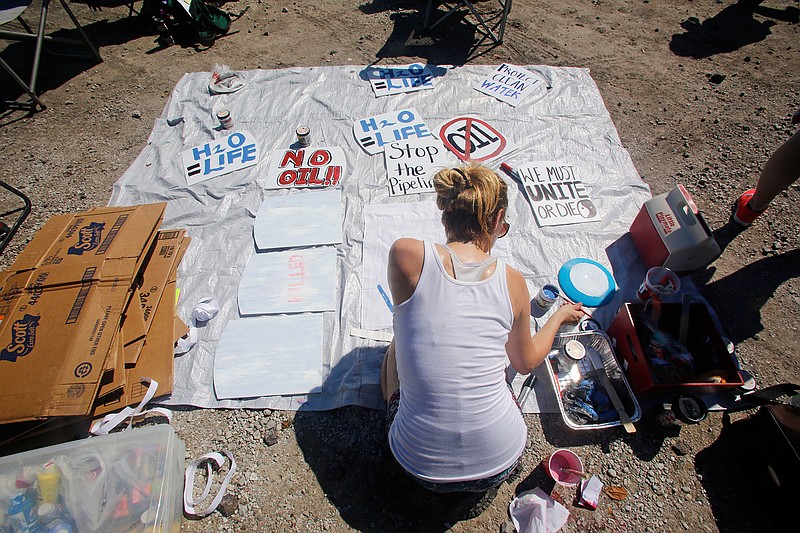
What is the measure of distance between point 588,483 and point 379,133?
10.1 ft

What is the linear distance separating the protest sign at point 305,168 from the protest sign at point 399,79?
97 centimetres

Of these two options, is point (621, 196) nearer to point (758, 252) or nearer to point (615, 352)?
point (758, 252)

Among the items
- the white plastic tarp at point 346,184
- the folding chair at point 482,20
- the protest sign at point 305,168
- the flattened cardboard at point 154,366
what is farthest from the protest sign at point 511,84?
the flattened cardboard at point 154,366

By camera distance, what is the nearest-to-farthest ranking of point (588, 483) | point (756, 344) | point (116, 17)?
point (588, 483) → point (756, 344) → point (116, 17)

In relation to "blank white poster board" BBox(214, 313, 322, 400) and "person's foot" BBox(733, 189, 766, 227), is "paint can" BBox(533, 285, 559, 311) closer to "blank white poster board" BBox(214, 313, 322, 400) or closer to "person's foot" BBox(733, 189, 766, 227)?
"blank white poster board" BBox(214, 313, 322, 400)

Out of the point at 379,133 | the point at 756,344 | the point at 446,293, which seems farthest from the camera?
the point at 379,133

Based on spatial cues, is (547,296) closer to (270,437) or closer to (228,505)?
(270,437)

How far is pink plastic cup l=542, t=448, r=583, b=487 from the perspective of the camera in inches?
79.6

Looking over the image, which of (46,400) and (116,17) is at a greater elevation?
(116,17)

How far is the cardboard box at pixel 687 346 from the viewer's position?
6.91ft

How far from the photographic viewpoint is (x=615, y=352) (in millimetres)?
2342

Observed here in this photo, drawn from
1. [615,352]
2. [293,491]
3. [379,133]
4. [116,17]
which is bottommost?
[293,491]

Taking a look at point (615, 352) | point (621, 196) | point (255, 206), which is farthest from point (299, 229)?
point (621, 196)

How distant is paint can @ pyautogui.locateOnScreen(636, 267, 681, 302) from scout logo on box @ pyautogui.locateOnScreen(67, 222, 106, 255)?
11.3 feet
